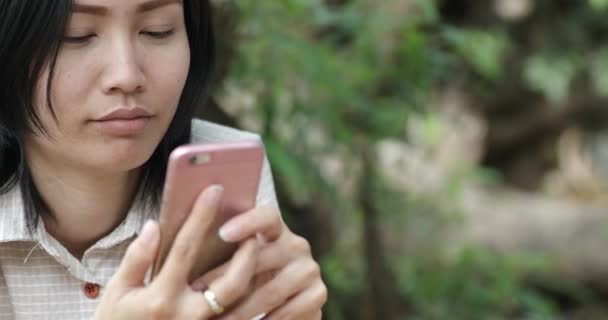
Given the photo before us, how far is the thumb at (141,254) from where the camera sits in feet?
3.33

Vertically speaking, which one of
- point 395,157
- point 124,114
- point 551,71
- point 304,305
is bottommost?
point 395,157

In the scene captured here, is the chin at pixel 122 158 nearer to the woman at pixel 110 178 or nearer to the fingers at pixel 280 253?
the woman at pixel 110 178

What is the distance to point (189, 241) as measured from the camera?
1019mm

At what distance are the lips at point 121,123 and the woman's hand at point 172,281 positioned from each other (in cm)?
22

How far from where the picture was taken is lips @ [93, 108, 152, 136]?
47.1 inches

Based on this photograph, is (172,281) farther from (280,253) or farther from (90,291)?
(90,291)

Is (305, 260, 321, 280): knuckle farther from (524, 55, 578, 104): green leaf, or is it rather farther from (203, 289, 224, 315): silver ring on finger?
(524, 55, 578, 104): green leaf

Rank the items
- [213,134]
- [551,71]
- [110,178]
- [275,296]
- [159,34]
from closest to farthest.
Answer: [275,296], [159,34], [110,178], [213,134], [551,71]

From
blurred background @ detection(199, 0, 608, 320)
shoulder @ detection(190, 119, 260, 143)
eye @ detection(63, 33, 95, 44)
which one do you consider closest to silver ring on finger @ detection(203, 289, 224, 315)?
eye @ detection(63, 33, 95, 44)

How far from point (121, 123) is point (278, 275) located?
0.29 m

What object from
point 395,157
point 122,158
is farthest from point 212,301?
point 395,157

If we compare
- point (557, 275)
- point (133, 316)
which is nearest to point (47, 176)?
point (133, 316)

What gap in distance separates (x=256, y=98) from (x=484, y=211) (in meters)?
2.45

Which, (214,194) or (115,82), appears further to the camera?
(115,82)
